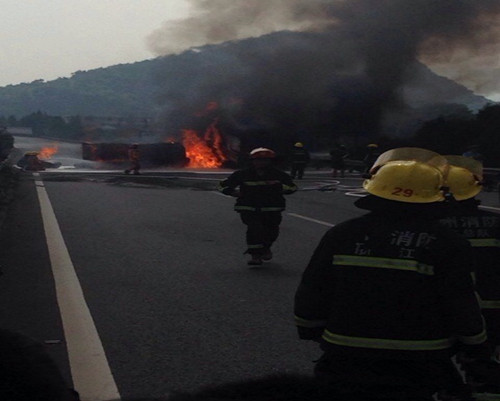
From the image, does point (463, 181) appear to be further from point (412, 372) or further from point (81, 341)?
point (81, 341)

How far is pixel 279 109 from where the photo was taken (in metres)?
44.0

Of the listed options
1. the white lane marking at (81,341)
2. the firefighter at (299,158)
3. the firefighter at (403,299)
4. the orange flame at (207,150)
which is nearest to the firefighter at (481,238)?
the firefighter at (403,299)

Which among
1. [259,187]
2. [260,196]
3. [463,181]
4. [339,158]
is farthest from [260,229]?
[339,158]

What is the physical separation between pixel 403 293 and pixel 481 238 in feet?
4.09

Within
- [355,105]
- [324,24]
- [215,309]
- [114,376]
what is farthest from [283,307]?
[324,24]

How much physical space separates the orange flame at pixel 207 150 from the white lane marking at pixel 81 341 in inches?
1319

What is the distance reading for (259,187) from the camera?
10305mm

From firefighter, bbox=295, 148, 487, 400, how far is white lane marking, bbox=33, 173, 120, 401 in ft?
4.08

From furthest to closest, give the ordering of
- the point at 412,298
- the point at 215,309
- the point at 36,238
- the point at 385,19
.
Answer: the point at 385,19
the point at 36,238
the point at 215,309
the point at 412,298

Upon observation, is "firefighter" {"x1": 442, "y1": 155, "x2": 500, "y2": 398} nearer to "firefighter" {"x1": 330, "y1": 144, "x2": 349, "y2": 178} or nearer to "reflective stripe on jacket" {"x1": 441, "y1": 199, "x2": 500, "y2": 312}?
"reflective stripe on jacket" {"x1": 441, "y1": 199, "x2": 500, "y2": 312}

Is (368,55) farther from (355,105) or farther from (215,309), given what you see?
(215,309)

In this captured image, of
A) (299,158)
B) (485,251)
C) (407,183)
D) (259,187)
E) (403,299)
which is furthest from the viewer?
(299,158)

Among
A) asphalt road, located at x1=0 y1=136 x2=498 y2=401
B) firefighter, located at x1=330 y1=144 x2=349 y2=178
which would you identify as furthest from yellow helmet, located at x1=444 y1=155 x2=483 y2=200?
firefighter, located at x1=330 y1=144 x2=349 y2=178

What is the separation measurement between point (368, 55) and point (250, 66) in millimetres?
7328
